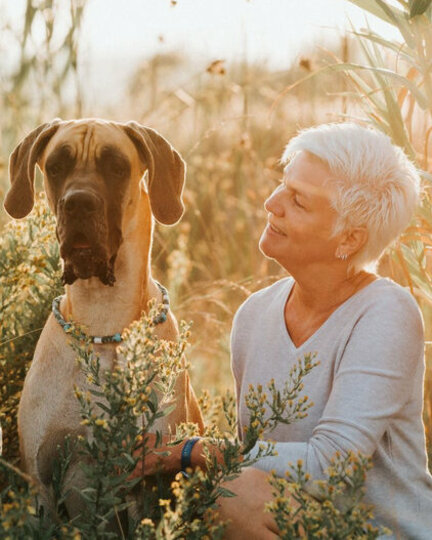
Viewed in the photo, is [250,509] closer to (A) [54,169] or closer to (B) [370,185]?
(B) [370,185]

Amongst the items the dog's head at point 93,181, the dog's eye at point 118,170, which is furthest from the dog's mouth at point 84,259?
the dog's eye at point 118,170

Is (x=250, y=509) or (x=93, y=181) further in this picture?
(x=93, y=181)

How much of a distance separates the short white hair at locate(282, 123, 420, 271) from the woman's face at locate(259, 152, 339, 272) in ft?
0.11

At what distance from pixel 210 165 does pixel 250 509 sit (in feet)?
10.4

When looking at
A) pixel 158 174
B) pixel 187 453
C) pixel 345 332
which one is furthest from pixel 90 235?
pixel 345 332

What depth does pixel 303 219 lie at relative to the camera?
291 cm

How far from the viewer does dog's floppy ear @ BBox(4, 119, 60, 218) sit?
9.98 ft

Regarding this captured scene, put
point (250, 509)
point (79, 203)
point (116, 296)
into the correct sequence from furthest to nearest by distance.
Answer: point (116, 296), point (79, 203), point (250, 509)

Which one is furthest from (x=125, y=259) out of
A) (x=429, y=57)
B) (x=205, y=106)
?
(x=205, y=106)

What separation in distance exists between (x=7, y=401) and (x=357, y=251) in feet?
4.86

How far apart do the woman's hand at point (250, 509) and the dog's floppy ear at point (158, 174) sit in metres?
0.95

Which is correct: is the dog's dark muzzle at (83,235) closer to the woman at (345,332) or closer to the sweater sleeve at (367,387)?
the woman at (345,332)

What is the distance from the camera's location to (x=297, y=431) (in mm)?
2855

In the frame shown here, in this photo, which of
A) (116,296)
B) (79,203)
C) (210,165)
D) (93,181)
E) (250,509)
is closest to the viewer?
(250,509)
